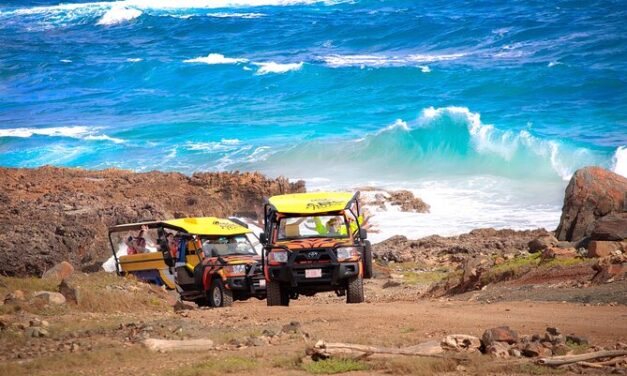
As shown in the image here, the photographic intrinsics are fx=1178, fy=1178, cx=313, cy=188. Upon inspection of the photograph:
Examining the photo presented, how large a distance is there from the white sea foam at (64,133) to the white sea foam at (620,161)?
22550 mm

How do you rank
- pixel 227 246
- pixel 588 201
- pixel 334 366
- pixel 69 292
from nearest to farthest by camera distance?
pixel 334 366
pixel 69 292
pixel 227 246
pixel 588 201

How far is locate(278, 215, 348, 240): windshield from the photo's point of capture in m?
19.8

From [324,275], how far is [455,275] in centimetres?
426

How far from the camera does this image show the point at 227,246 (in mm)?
22547

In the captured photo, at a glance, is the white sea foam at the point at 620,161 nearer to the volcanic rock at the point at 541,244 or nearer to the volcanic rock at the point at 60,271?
the volcanic rock at the point at 541,244

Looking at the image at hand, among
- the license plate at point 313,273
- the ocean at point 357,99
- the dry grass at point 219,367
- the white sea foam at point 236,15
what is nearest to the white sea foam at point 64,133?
the ocean at point 357,99

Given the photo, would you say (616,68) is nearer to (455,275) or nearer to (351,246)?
(455,275)

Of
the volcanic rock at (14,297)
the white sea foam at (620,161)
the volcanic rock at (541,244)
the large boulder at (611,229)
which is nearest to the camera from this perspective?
the volcanic rock at (14,297)

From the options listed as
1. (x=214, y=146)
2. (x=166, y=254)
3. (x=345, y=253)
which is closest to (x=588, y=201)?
(x=345, y=253)

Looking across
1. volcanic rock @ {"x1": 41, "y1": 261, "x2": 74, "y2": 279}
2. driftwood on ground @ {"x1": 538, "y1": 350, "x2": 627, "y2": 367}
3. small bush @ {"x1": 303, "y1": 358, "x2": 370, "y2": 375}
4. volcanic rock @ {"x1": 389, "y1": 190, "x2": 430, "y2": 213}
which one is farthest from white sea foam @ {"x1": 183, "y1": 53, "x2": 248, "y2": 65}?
driftwood on ground @ {"x1": 538, "y1": 350, "x2": 627, "y2": 367}

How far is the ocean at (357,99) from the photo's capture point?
4419 centimetres

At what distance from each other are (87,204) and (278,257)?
10.9 meters

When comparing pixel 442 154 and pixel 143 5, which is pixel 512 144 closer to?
pixel 442 154

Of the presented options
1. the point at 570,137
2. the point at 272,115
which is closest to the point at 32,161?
the point at 272,115
